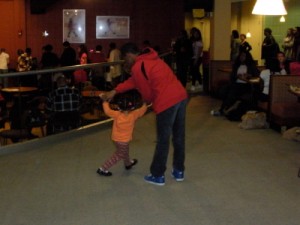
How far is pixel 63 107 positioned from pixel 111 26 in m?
10.2

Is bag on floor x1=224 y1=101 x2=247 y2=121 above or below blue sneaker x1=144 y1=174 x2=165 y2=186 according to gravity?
above

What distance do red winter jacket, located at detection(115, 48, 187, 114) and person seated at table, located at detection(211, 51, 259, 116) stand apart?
464 centimetres

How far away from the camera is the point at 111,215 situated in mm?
5105

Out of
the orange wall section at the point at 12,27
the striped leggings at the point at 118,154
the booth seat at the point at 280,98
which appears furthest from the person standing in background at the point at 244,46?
the orange wall section at the point at 12,27

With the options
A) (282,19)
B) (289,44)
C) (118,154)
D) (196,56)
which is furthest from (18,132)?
(282,19)

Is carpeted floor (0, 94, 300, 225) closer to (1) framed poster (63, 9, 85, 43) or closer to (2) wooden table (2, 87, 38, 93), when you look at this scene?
(2) wooden table (2, 87, 38, 93)

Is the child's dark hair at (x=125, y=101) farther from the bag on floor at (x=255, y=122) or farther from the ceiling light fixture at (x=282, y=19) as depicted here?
the ceiling light fixture at (x=282, y=19)

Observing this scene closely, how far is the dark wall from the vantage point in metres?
17.9

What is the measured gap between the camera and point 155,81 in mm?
5699

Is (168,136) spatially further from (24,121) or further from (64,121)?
(24,121)

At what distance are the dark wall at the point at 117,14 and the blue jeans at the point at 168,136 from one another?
12789 mm

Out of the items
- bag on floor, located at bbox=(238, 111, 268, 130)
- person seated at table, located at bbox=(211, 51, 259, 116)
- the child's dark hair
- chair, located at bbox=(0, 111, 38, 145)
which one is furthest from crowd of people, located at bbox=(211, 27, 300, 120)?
the child's dark hair

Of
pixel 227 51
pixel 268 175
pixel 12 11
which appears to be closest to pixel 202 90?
pixel 227 51

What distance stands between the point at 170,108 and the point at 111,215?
4.44ft
